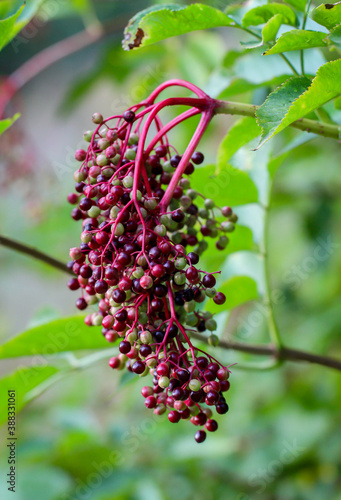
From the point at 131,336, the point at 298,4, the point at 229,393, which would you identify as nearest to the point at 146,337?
the point at 131,336

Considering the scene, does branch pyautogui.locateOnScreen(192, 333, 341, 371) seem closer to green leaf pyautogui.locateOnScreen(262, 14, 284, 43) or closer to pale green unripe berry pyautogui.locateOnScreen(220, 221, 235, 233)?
pale green unripe berry pyautogui.locateOnScreen(220, 221, 235, 233)

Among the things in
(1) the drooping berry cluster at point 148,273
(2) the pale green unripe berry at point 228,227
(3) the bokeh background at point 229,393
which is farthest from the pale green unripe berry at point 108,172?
(3) the bokeh background at point 229,393

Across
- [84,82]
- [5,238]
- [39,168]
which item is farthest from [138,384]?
[5,238]

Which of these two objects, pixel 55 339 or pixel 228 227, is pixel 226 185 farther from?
pixel 55 339

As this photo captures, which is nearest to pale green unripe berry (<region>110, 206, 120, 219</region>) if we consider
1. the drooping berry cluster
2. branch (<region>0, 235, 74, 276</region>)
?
the drooping berry cluster

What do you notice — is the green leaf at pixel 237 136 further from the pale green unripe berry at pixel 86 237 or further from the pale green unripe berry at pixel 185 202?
the pale green unripe berry at pixel 86 237
